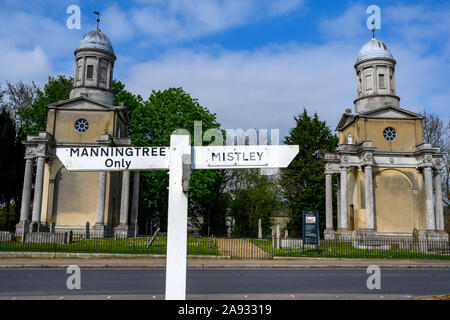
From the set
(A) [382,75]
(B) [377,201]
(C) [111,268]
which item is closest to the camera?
(C) [111,268]

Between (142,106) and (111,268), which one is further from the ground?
(142,106)

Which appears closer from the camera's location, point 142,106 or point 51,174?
point 51,174

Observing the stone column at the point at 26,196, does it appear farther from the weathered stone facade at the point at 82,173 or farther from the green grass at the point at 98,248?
the green grass at the point at 98,248

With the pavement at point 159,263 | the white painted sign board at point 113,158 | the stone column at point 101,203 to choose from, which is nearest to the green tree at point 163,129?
the stone column at point 101,203

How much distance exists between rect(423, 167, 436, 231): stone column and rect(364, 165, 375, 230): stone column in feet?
15.6

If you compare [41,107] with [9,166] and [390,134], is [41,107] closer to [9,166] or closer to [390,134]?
[9,166]

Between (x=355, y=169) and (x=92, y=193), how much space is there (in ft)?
84.3

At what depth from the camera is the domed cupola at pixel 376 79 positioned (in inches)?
1569

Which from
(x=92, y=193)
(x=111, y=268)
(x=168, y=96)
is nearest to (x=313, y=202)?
(x=168, y=96)

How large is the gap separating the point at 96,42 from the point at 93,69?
10.2ft

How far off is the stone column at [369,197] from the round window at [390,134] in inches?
191

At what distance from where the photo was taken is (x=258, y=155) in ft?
12.2

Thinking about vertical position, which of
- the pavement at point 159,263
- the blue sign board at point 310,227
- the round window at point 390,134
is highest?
the round window at point 390,134

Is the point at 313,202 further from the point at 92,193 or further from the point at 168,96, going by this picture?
the point at 92,193
